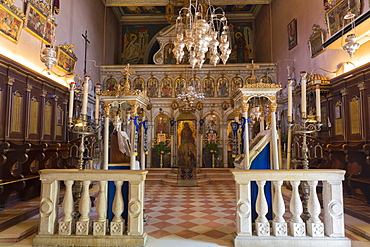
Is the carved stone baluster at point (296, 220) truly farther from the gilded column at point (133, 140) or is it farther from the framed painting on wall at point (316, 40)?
the framed painting on wall at point (316, 40)

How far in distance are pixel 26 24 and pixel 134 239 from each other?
6.18 meters

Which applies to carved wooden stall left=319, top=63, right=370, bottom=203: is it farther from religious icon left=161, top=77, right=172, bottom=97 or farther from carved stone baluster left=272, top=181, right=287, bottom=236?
religious icon left=161, top=77, right=172, bottom=97

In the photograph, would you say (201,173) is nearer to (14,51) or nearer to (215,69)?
(215,69)

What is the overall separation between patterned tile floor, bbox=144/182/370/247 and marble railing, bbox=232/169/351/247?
0.36 m

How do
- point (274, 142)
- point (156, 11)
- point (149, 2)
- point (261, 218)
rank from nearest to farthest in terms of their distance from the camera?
1. point (261, 218)
2. point (274, 142)
3. point (149, 2)
4. point (156, 11)

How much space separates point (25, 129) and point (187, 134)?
7.88 m

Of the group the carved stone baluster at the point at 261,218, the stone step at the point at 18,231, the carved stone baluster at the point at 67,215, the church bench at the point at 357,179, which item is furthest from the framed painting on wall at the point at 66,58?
the church bench at the point at 357,179

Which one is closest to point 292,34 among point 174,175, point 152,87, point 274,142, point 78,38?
point 152,87

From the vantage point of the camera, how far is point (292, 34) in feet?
33.9

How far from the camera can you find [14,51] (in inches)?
240

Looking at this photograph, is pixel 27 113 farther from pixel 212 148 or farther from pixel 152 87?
pixel 212 148

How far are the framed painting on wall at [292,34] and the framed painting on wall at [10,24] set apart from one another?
9371 millimetres

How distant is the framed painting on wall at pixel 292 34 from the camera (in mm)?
10016

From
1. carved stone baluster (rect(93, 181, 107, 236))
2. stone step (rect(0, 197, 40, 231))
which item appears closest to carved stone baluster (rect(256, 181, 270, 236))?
carved stone baluster (rect(93, 181, 107, 236))
